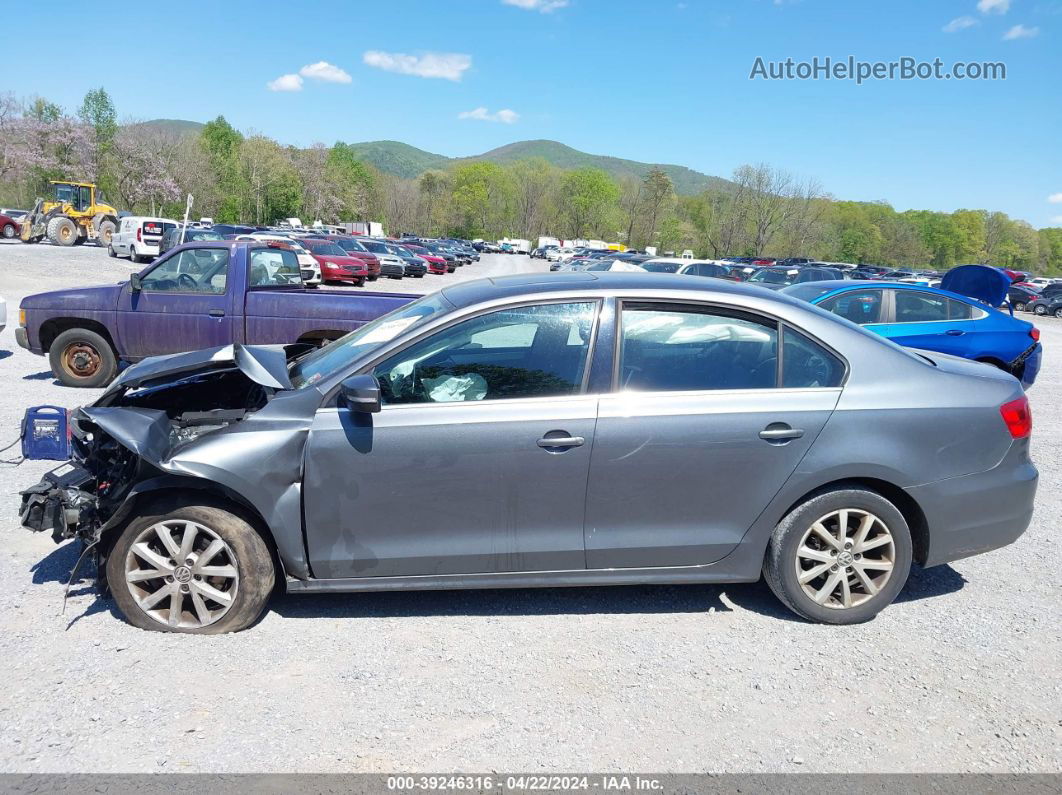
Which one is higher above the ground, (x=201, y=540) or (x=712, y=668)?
(x=201, y=540)

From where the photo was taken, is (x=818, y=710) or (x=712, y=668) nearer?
(x=818, y=710)

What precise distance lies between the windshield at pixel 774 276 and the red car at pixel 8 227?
37.9m

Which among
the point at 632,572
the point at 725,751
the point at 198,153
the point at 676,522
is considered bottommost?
the point at 725,751

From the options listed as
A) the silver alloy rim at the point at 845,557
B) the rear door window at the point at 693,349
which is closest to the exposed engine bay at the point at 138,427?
the rear door window at the point at 693,349

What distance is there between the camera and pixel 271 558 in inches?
149

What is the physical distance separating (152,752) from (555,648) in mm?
1766

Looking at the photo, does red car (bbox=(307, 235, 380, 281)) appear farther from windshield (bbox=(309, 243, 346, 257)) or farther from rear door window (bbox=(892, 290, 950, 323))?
rear door window (bbox=(892, 290, 950, 323))

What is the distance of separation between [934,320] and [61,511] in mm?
9968

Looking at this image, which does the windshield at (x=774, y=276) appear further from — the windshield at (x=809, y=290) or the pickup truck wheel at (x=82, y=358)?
the pickup truck wheel at (x=82, y=358)

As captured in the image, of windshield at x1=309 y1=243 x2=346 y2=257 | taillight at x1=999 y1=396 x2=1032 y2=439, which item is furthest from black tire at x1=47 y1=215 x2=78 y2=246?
taillight at x1=999 y1=396 x2=1032 y2=439

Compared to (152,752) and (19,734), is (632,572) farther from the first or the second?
A: (19,734)

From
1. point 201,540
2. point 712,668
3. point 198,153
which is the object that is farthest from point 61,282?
point 198,153

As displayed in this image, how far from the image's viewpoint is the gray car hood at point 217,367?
4.03 metres

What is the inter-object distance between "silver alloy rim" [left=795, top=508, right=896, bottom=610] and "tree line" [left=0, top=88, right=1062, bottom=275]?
2517 inches
